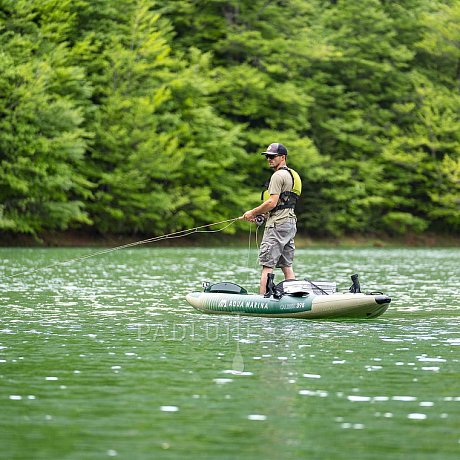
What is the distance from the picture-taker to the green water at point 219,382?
299 inches

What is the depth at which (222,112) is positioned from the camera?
56.6 metres

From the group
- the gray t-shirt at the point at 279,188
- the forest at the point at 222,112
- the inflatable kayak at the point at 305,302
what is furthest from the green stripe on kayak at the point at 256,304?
the forest at the point at 222,112

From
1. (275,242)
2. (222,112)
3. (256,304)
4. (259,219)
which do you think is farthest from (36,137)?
(256,304)

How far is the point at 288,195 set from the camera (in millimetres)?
15984

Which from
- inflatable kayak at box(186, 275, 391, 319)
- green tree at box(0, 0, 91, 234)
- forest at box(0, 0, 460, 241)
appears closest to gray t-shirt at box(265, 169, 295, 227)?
inflatable kayak at box(186, 275, 391, 319)

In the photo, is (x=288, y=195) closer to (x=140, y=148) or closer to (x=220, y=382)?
(x=220, y=382)

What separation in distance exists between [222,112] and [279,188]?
41010mm

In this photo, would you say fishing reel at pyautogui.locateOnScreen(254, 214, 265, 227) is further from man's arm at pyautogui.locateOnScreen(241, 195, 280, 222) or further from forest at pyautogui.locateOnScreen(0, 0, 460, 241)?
forest at pyautogui.locateOnScreen(0, 0, 460, 241)

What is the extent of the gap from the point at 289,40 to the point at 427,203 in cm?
1092

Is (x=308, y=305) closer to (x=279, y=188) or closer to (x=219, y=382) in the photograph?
(x=279, y=188)

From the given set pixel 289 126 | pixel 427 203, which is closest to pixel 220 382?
pixel 289 126

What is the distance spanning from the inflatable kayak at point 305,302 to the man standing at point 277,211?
0.36m

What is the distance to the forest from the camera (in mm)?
42719

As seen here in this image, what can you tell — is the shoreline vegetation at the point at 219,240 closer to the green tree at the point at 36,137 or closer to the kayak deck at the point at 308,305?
the green tree at the point at 36,137
